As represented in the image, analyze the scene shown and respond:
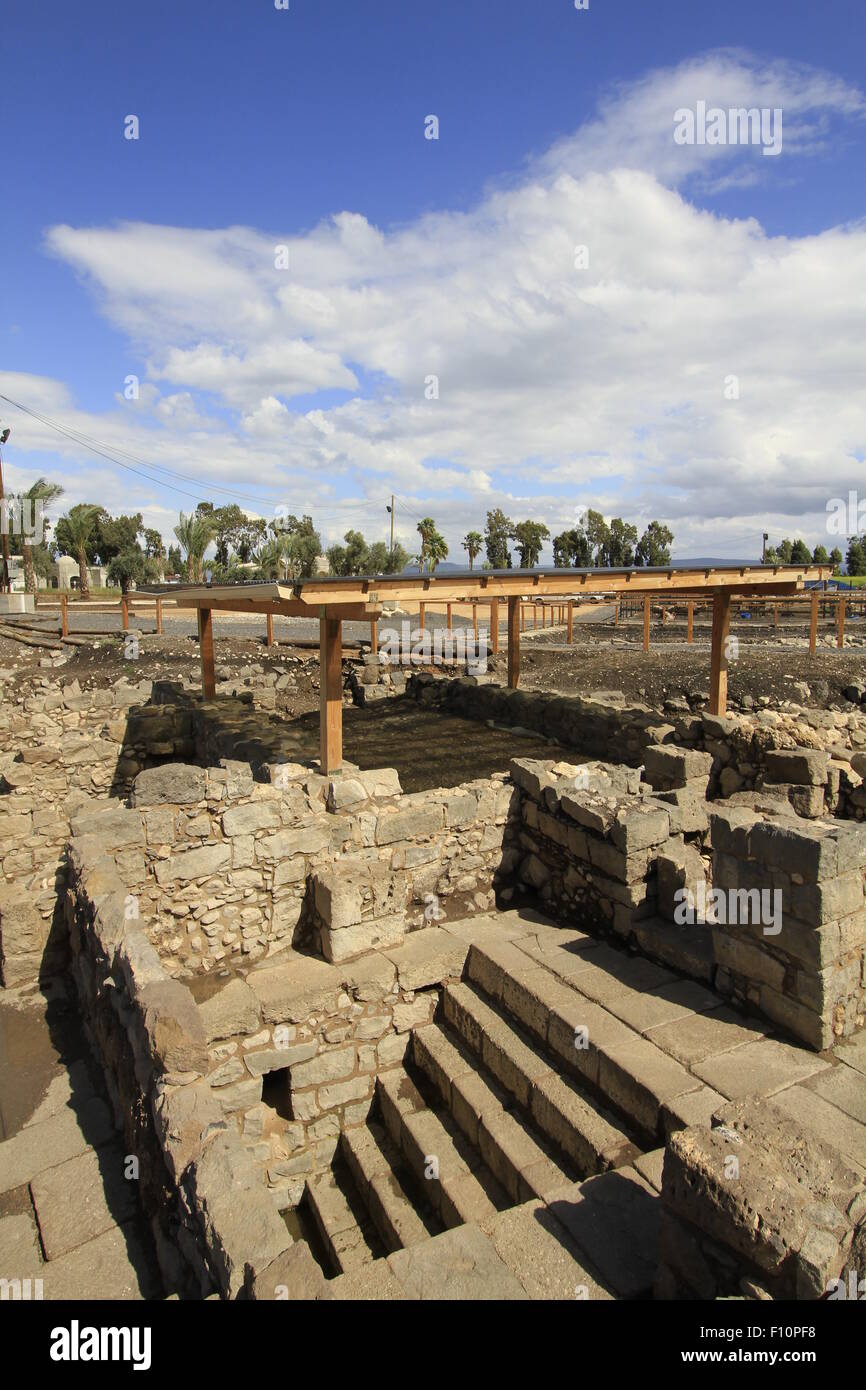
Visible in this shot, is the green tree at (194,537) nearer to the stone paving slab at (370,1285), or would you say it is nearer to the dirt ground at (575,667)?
the dirt ground at (575,667)

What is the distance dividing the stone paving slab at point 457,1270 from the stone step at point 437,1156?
708 millimetres

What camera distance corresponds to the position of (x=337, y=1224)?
15.6 feet

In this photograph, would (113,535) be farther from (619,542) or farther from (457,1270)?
(457,1270)

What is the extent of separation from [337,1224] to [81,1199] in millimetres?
1655

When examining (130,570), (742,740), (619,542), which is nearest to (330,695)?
(742,740)

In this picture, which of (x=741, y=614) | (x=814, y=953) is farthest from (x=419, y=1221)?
(x=741, y=614)

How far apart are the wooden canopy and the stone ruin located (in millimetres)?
1192

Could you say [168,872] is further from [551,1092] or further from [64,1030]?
[551,1092]

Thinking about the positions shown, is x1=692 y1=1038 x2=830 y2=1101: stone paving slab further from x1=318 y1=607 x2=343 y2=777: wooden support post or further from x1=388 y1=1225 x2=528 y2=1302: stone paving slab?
x1=318 y1=607 x2=343 y2=777: wooden support post

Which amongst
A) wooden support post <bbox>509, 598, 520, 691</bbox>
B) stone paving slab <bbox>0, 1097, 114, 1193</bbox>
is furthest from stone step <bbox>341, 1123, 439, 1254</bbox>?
wooden support post <bbox>509, 598, 520, 691</bbox>

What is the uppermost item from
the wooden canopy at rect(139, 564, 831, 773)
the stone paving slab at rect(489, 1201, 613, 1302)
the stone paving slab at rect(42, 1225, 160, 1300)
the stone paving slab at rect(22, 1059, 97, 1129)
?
the wooden canopy at rect(139, 564, 831, 773)

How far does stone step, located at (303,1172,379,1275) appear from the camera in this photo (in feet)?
14.7

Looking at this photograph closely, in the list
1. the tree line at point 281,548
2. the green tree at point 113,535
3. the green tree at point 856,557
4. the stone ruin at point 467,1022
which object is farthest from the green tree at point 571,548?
the stone ruin at point 467,1022

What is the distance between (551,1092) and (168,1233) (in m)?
2.27
